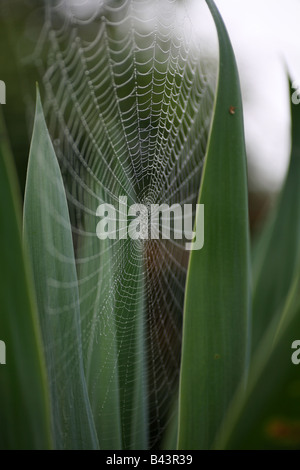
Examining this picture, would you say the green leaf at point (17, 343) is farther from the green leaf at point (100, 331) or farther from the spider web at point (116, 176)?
the green leaf at point (100, 331)

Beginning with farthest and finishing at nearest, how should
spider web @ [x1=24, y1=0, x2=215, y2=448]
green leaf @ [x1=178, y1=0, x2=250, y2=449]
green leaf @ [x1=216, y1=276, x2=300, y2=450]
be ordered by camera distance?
1. spider web @ [x1=24, y1=0, x2=215, y2=448]
2. green leaf @ [x1=178, y1=0, x2=250, y2=449]
3. green leaf @ [x1=216, y1=276, x2=300, y2=450]

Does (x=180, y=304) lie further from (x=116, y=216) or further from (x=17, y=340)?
(x=17, y=340)

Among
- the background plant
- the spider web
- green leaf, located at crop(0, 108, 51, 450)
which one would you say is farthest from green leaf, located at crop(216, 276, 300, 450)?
the spider web

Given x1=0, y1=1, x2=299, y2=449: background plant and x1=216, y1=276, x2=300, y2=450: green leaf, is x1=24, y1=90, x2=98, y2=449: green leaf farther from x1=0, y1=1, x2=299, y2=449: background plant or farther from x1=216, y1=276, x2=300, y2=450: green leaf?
x1=216, y1=276, x2=300, y2=450: green leaf

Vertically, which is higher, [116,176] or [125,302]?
[116,176]

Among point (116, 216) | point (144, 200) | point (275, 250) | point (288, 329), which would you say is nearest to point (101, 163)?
point (116, 216)

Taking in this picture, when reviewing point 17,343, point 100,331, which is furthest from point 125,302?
point 17,343

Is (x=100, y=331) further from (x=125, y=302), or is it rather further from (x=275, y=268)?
(x=275, y=268)

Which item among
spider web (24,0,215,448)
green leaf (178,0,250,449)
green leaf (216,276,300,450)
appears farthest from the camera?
spider web (24,0,215,448)
